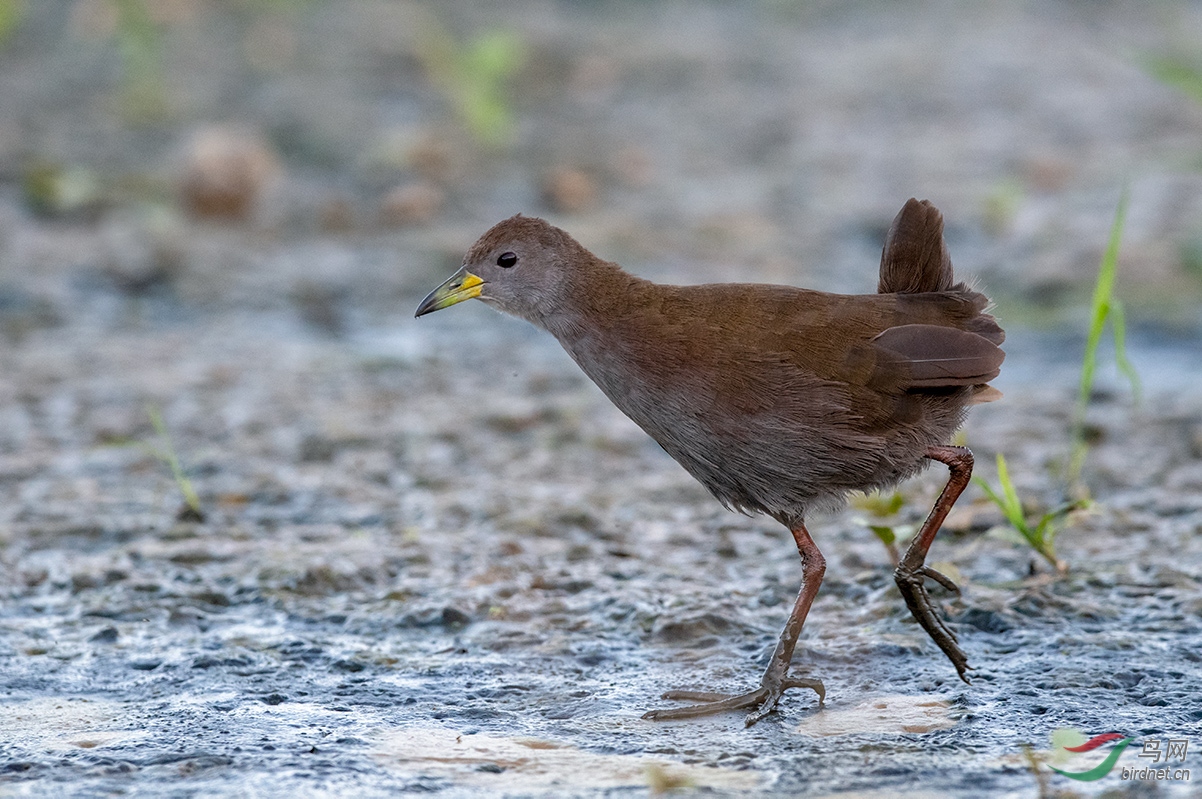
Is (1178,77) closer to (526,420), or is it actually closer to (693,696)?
(526,420)

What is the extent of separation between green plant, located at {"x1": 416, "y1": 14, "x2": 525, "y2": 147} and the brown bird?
15.9ft

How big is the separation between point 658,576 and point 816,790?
1427 millimetres

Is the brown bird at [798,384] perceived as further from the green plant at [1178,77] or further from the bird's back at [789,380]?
the green plant at [1178,77]

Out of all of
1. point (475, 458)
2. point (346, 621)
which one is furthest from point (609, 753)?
point (475, 458)

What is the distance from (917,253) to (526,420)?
2211mm

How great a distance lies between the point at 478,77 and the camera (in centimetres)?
822

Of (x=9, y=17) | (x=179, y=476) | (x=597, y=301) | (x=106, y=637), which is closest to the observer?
(x=597, y=301)

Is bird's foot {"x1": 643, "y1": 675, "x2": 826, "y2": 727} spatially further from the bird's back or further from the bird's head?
the bird's head

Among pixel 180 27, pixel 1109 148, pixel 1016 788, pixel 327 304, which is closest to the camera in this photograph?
pixel 1016 788

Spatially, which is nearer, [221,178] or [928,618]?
[928,618]

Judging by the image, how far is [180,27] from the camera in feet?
33.7

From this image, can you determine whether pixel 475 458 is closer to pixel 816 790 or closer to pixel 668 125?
pixel 816 790

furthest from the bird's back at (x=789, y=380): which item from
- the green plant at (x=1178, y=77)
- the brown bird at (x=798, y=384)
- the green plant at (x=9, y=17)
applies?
the green plant at (x=9, y=17)

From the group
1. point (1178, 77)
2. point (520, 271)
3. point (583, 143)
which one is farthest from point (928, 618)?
point (583, 143)
